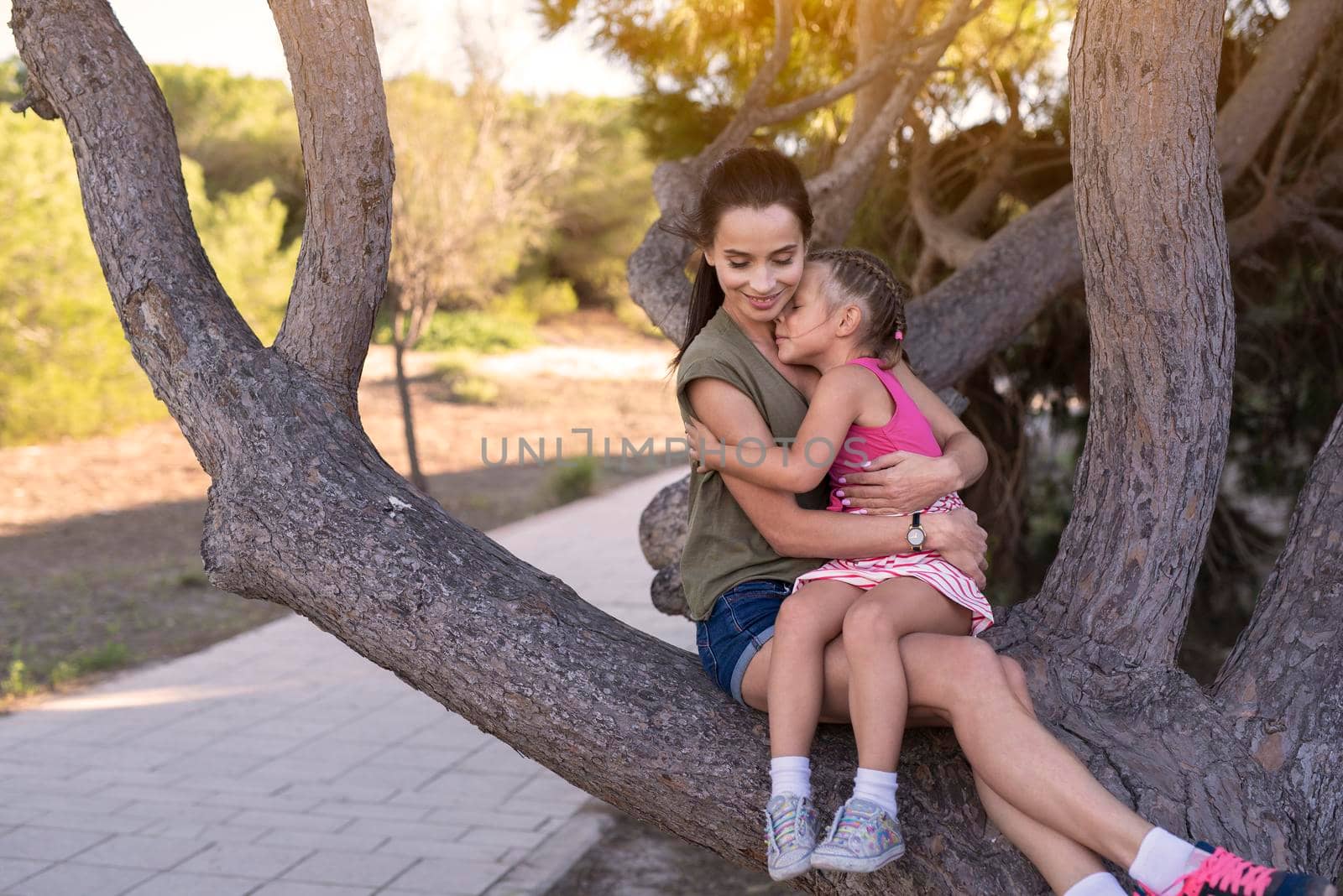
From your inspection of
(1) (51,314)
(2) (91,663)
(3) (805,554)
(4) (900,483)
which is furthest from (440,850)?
(1) (51,314)

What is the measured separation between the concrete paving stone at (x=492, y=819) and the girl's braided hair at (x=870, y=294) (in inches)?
100

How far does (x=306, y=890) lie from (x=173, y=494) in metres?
7.95

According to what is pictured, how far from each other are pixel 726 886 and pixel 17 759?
2813 mm

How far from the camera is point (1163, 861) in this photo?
5.95 ft

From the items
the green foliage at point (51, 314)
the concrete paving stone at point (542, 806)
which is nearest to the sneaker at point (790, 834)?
the concrete paving stone at point (542, 806)

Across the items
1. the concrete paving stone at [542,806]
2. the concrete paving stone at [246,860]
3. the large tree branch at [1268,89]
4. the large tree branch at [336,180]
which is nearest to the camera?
the large tree branch at [336,180]

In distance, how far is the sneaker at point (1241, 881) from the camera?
173 cm

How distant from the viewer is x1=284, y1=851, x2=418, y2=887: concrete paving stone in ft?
12.6

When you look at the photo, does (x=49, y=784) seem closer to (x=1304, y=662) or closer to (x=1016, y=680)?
(x=1016, y=680)

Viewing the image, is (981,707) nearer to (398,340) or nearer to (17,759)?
(17,759)

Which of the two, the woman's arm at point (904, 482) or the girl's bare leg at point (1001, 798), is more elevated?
the woman's arm at point (904, 482)

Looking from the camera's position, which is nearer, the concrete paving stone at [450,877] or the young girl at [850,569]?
the young girl at [850,569]

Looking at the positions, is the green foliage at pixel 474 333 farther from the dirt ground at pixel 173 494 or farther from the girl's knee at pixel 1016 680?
the girl's knee at pixel 1016 680

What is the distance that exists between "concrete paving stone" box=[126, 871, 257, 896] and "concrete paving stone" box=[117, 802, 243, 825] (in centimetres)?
45
